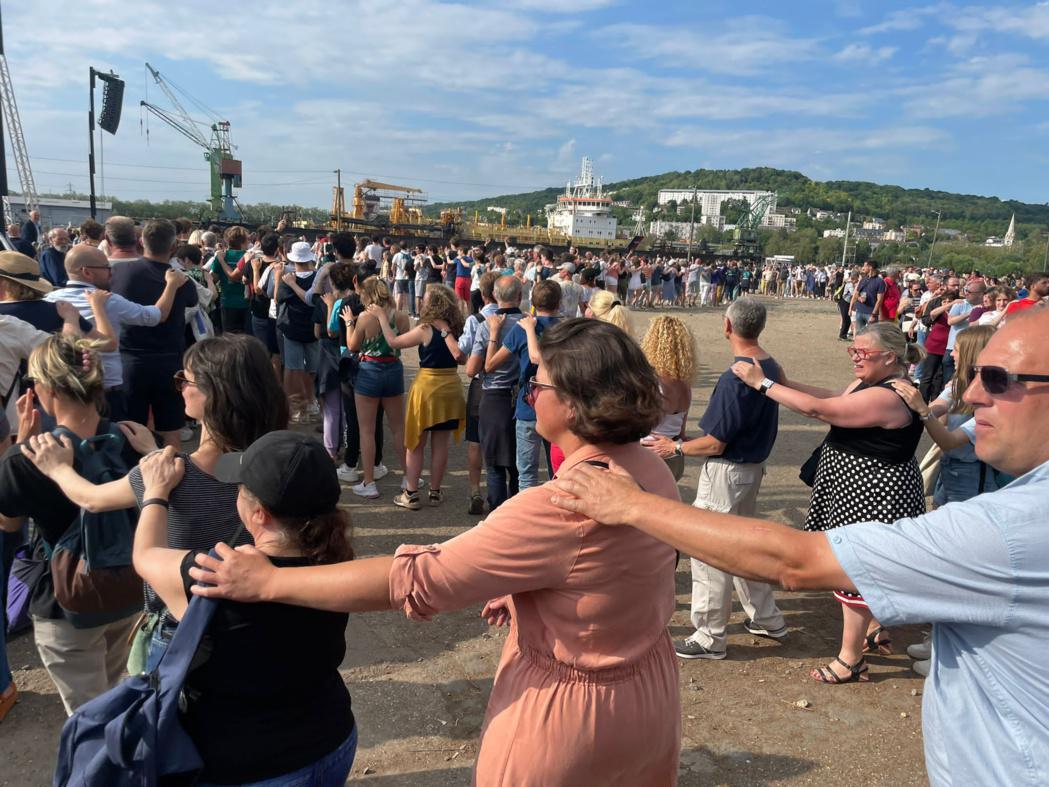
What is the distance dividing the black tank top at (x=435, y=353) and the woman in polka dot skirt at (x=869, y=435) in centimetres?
252

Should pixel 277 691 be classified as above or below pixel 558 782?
above

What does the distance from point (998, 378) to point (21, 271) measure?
14.4 ft

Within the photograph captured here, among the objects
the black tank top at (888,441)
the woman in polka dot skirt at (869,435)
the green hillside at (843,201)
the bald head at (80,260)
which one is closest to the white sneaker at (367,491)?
the bald head at (80,260)

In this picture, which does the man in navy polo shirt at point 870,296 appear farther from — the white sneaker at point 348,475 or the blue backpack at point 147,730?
the blue backpack at point 147,730

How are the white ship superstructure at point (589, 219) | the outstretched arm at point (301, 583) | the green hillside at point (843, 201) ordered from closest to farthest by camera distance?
the outstretched arm at point (301, 583), the white ship superstructure at point (589, 219), the green hillside at point (843, 201)

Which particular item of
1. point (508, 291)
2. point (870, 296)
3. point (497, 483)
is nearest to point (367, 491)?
point (497, 483)

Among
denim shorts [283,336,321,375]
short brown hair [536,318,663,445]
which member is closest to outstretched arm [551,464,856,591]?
short brown hair [536,318,663,445]

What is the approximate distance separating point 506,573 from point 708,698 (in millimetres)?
2580

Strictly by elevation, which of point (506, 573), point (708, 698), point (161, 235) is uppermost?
point (161, 235)

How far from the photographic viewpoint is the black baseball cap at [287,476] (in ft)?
5.05

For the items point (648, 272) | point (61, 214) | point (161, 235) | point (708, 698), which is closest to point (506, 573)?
point (708, 698)

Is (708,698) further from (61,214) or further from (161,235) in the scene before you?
(61,214)

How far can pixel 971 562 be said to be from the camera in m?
1.17

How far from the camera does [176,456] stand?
6.48ft
